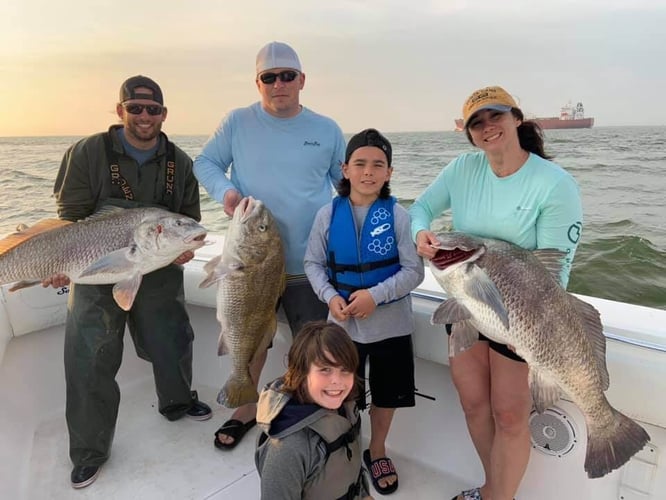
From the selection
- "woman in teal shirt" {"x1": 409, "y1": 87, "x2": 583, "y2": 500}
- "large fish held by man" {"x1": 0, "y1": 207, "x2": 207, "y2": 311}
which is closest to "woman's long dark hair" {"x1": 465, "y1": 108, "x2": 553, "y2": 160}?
"woman in teal shirt" {"x1": 409, "y1": 87, "x2": 583, "y2": 500}

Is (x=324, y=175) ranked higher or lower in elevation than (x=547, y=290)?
higher

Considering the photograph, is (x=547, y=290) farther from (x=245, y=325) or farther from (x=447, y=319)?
(x=245, y=325)

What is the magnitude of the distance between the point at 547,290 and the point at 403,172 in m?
17.6

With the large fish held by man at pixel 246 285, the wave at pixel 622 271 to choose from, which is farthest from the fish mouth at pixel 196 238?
the wave at pixel 622 271

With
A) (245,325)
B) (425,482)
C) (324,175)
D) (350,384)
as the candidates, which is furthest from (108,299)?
(425,482)

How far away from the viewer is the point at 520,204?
2248mm

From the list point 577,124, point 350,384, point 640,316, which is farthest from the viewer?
point 577,124

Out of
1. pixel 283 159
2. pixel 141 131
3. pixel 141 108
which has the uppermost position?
pixel 141 108

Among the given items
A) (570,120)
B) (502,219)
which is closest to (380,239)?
(502,219)

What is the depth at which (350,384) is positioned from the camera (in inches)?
78.8

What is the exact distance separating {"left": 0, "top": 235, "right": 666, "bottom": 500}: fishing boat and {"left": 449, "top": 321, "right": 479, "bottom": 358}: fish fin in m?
0.42

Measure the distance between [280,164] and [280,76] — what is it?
521 mm

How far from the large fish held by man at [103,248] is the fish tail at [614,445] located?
87.9 inches

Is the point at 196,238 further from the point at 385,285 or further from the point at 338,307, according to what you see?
the point at 385,285
